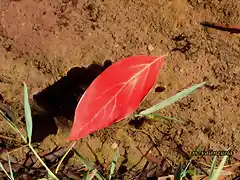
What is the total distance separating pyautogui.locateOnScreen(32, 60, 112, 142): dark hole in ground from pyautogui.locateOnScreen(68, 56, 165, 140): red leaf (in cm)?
18

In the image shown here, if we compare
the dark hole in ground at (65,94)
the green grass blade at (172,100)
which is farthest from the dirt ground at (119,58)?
the green grass blade at (172,100)

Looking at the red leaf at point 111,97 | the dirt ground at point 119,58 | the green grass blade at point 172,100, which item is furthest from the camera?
the dirt ground at point 119,58

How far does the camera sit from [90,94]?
150 centimetres

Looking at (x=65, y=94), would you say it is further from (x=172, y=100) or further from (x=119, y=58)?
(x=172, y=100)

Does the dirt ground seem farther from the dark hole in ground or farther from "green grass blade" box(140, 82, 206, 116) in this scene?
"green grass blade" box(140, 82, 206, 116)

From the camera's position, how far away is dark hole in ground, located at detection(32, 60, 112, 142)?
1.72 metres

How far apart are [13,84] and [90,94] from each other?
0.40 meters

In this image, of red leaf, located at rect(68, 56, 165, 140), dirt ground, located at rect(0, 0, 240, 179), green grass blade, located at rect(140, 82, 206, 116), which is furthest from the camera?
dirt ground, located at rect(0, 0, 240, 179)

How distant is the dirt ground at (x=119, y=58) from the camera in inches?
66.6

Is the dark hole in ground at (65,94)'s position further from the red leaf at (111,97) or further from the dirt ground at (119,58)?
the red leaf at (111,97)

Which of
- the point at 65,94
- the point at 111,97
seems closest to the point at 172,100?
the point at 111,97

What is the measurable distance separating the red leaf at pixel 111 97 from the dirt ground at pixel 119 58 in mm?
175

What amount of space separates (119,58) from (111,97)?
25 centimetres

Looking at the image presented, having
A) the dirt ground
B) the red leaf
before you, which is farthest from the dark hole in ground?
the red leaf
